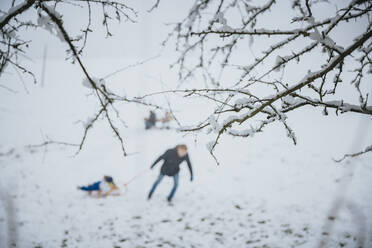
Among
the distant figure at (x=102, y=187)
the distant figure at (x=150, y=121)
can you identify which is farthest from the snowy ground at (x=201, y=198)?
the distant figure at (x=150, y=121)

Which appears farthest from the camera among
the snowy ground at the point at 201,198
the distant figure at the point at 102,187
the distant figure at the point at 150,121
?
the distant figure at the point at 150,121

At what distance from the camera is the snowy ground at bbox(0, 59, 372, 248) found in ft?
13.5

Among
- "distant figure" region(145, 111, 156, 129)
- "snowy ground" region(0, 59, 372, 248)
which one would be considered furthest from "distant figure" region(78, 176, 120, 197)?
"distant figure" region(145, 111, 156, 129)

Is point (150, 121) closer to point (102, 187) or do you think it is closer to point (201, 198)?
point (102, 187)

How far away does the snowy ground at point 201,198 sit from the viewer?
13.5 feet

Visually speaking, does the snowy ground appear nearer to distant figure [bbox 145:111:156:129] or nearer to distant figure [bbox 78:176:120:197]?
distant figure [bbox 78:176:120:197]

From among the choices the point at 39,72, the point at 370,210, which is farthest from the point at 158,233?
the point at 39,72

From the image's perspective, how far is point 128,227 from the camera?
441cm

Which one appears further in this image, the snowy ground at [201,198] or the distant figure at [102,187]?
the distant figure at [102,187]

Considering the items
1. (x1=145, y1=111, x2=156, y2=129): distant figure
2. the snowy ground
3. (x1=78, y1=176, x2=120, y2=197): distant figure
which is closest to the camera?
the snowy ground

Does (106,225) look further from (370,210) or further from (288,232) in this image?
(370,210)

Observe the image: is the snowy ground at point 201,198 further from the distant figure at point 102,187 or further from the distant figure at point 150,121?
the distant figure at point 150,121

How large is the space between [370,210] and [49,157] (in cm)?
1031

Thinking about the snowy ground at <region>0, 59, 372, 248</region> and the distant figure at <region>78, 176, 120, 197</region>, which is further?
the distant figure at <region>78, 176, 120, 197</region>
